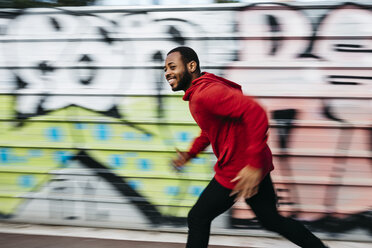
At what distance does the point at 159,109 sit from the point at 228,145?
3.95 feet

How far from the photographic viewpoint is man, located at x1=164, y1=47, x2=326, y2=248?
1626mm

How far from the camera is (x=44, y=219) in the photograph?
3.19 m

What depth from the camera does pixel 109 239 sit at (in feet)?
9.66

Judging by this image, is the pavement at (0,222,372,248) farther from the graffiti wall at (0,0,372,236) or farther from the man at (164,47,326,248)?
the man at (164,47,326,248)

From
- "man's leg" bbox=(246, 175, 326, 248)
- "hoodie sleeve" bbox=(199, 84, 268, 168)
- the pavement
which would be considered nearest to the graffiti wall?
the pavement

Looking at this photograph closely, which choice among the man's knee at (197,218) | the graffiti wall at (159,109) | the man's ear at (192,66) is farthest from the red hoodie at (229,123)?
the graffiti wall at (159,109)

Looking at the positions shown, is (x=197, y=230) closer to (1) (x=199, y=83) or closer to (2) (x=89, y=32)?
(1) (x=199, y=83)

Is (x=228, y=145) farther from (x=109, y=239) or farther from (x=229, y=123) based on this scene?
(x=109, y=239)

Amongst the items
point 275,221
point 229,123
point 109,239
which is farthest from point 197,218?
point 109,239

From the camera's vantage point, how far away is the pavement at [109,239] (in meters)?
2.83

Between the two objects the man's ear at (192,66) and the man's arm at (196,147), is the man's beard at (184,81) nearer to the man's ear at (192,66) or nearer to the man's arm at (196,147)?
the man's ear at (192,66)

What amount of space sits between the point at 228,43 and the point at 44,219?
2405 millimetres

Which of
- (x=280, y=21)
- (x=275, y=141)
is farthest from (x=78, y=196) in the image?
(x=280, y=21)

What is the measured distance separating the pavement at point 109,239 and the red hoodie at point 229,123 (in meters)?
1.22
